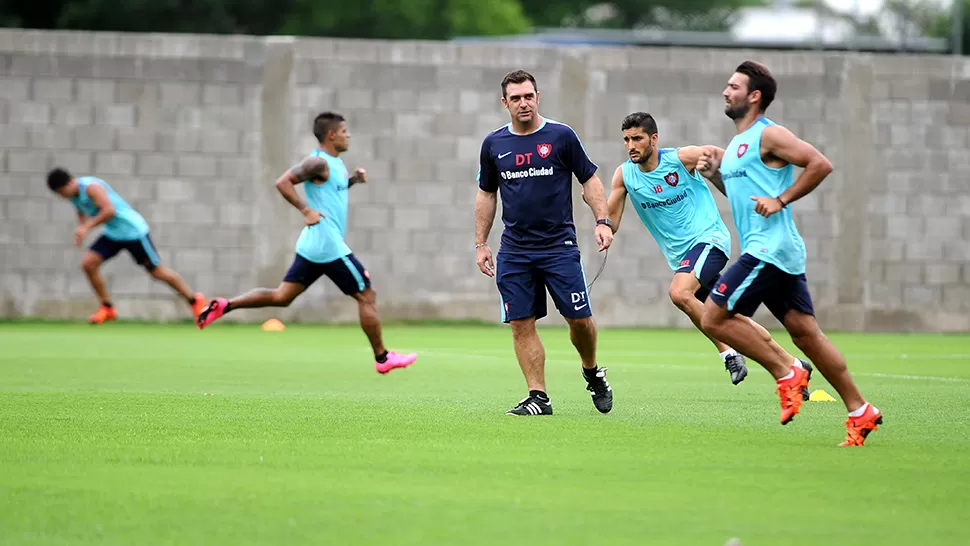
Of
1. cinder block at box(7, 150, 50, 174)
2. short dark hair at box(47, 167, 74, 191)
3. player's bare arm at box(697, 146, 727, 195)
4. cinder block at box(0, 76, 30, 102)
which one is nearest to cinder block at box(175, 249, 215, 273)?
cinder block at box(7, 150, 50, 174)

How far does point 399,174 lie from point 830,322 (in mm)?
6914

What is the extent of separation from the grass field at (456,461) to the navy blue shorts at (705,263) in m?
0.84

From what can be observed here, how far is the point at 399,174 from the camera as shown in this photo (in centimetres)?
2211

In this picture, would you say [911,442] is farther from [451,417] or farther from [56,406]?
[56,406]

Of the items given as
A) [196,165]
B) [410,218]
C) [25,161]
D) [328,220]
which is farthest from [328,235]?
[25,161]

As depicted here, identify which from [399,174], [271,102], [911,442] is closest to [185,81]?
[271,102]

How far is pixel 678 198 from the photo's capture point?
37.1ft

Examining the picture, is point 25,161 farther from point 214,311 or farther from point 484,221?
point 484,221

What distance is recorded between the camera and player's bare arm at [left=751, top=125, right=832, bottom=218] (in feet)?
24.8

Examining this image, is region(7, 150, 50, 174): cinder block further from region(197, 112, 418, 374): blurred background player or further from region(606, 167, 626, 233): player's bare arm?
region(606, 167, 626, 233): player's bare arm

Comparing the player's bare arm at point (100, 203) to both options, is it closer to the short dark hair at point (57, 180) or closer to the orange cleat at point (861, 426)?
the short dark hair at point (57, 180)

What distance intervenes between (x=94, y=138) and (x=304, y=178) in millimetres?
9353

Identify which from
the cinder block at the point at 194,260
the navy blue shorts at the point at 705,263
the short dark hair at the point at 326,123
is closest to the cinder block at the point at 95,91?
the cinder block at the point at 194,260

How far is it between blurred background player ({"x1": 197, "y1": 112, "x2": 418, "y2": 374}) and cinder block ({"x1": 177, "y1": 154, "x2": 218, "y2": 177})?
8.53 m
